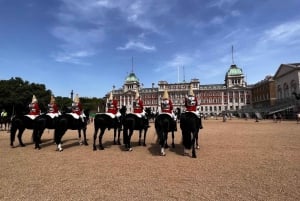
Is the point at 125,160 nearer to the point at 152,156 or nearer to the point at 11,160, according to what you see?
the point at 152,156

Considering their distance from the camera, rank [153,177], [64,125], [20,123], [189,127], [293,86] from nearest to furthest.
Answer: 1. [153,177]
2. [189,127]
3. [64,125]
4. [20,123]
5. [293,86]

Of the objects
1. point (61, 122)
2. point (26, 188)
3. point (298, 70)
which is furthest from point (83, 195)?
point (298, 70)

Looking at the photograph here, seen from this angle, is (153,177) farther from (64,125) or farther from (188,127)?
(64,125)

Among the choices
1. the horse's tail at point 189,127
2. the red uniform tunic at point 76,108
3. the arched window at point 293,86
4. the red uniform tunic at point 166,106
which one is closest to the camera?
the horse's tail at point 189,127

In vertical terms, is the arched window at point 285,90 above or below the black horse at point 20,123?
above

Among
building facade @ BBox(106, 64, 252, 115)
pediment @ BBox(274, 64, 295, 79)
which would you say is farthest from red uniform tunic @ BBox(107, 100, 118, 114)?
building facade @ BBox(106, 64, 252, 115)

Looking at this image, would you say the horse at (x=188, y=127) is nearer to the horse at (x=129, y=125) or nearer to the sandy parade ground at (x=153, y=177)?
the sandy parade ground at (x=153, y=177)

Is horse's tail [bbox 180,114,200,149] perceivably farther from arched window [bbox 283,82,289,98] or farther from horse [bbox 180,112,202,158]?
arched window [bbox 283,82,289,98]

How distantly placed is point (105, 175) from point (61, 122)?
6.12 m

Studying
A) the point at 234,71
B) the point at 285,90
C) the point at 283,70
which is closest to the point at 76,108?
the point at 285,90

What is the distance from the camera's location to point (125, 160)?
9438 mm

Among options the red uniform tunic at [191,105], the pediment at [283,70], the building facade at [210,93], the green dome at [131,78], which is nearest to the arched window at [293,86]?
the pediment at [283,70]

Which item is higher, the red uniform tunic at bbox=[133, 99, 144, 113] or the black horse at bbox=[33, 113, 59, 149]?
the red uniform tunic at bbox=[133, 99, 144, 113]

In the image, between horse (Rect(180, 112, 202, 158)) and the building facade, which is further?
the building facade
